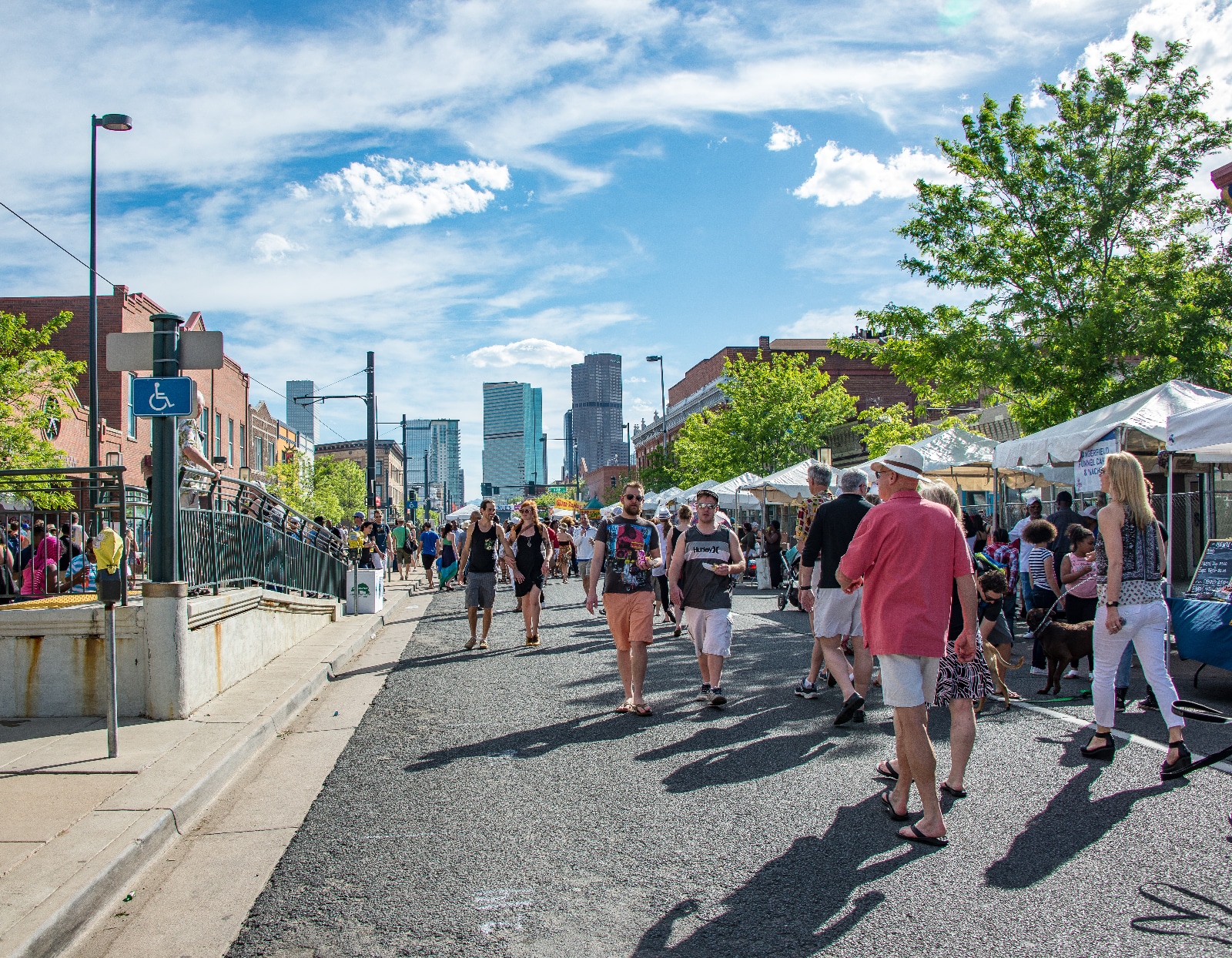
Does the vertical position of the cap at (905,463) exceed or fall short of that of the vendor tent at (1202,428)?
it falls short

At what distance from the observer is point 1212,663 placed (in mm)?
7781

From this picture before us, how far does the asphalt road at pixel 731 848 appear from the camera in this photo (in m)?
3.60

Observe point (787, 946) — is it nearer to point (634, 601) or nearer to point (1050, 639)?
point (634, 601)

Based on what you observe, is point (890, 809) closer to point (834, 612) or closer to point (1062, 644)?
point (834, 612)

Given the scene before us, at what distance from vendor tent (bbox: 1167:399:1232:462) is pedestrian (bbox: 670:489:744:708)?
15.1 feet

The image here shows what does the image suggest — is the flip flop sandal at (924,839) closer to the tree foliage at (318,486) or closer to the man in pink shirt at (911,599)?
the man in pink shirt at (911,599)

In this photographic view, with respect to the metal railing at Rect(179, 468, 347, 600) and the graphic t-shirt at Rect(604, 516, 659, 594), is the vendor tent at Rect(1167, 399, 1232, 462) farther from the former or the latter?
the metal railing at Rect(179, 468, 347, 600)

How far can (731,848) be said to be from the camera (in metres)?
4.55

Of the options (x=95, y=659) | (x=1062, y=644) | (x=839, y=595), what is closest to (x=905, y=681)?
(x=839, y=595)

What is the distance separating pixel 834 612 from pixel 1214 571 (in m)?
4.69

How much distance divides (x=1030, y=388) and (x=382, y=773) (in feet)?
52.1

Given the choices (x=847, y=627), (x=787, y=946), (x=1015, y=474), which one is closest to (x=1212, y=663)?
(x=847, y=627)

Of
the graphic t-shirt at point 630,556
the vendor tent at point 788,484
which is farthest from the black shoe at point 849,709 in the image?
the vendor tent at point 788,484

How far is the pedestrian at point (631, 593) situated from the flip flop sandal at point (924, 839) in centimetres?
329
